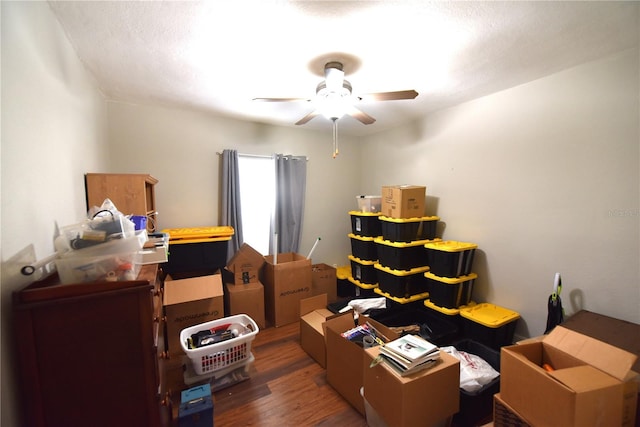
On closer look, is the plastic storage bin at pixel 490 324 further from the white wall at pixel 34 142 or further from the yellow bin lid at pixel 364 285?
the white wall at pixel 34 142

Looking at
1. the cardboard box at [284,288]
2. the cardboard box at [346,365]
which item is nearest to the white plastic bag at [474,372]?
the cardboard box at [346,365]

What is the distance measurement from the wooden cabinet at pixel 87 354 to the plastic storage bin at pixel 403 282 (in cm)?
216

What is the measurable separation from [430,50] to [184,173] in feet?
8.37

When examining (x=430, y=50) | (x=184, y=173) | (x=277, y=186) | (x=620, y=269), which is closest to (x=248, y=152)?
(x=277, y=186)

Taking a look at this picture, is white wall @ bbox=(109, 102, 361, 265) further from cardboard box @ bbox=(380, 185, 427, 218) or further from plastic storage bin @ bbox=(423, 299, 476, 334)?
plastic storage bin @ bbox=(423, 299, 476, 334)

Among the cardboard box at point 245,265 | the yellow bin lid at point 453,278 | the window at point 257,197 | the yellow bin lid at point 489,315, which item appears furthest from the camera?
the window at point 257,197

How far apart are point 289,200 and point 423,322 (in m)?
2.09

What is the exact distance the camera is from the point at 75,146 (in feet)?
4.87

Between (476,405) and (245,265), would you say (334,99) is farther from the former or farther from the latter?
(476,405)

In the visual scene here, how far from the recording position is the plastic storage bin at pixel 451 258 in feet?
7.42

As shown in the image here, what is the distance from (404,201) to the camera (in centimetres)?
257

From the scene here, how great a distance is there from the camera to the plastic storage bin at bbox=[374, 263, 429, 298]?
257 centimetres

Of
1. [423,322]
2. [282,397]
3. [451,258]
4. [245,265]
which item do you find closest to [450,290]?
[451,258]

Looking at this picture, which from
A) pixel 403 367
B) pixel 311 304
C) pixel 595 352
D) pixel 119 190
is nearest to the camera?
pixel 595 352
